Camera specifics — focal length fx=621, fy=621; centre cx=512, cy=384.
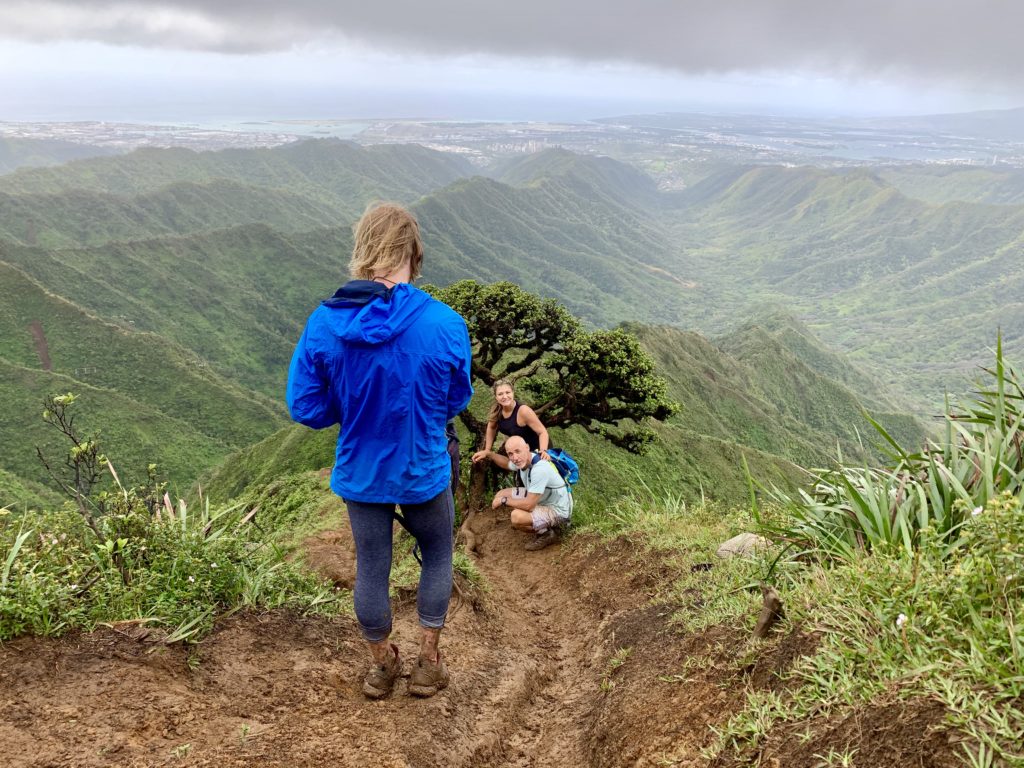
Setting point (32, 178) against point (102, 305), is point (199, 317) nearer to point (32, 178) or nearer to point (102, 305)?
point (102, 305)

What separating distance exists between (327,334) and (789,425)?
2810 inches

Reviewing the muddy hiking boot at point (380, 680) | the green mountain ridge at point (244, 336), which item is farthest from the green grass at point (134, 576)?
the green mountain ridge at point (244, 336)

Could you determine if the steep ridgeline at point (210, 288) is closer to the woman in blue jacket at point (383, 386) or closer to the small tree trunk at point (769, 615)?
the woman in blue jacket at point (383, 386)

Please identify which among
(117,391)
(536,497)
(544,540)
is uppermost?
(536,497)

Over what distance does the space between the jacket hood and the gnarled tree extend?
8523mm

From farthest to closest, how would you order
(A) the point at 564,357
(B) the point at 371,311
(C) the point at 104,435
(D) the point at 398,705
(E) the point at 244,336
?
1. (E) the point at 244,336
2. (C) the point at 104,435
3. (A) the point at 564,357
4. (D) the point at 398,705
5. (B) the point at 371,311

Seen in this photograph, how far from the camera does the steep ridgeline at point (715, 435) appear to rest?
26.4 metres

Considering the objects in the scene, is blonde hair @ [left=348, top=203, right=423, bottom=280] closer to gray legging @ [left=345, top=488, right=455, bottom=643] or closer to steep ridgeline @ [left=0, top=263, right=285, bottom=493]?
gray legging @ [left=345, top=488, right=455, bottom=643]

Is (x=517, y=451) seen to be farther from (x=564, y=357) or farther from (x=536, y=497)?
(x=564, y=357)

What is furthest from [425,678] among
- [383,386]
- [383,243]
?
[383,243]

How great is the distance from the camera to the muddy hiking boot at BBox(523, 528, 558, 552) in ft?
26.7

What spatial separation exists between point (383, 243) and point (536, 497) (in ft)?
17.7

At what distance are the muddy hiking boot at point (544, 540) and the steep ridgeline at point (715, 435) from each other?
1.62 m

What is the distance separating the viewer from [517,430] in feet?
26.5
